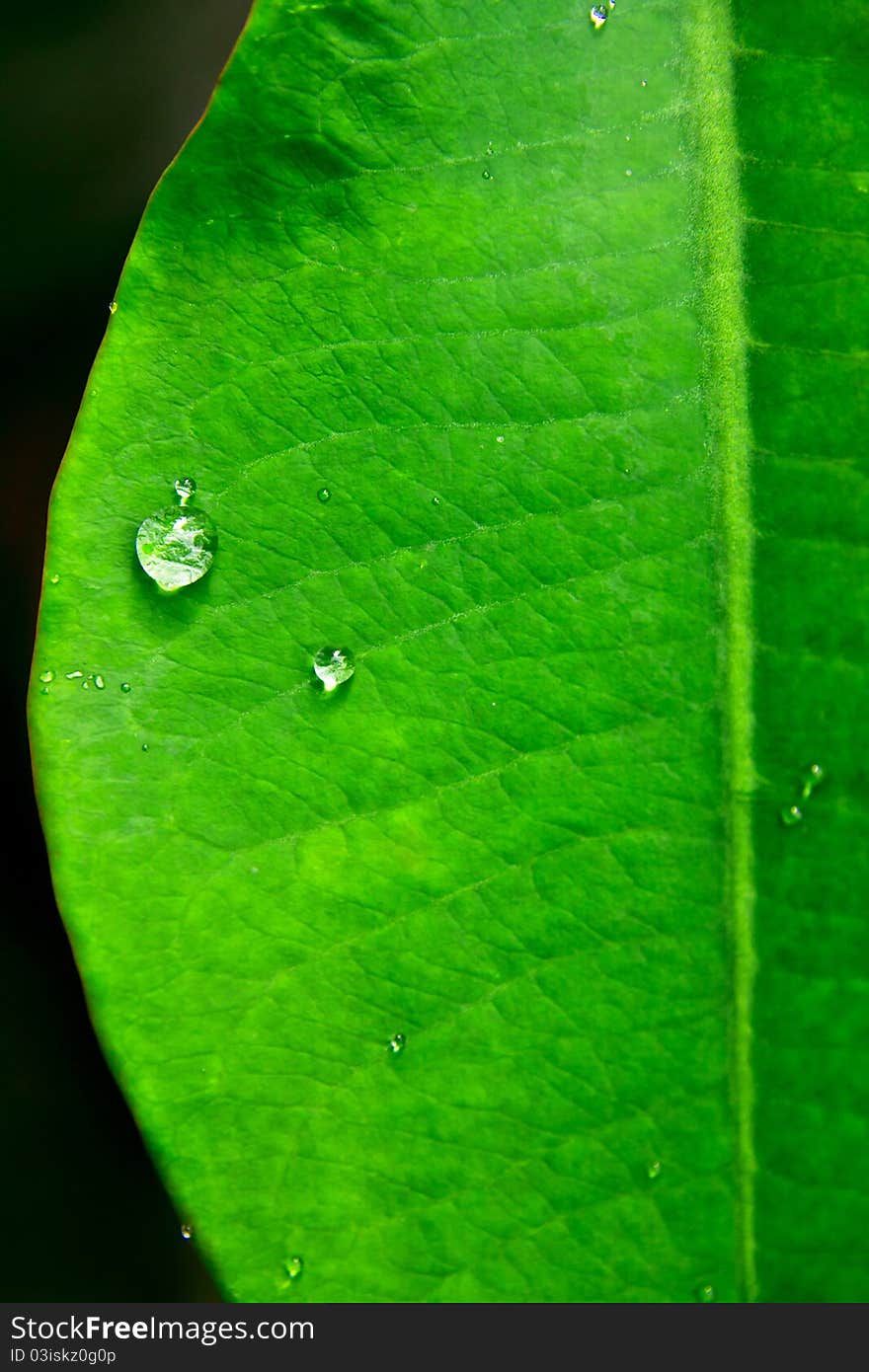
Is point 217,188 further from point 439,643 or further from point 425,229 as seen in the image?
point 439,643

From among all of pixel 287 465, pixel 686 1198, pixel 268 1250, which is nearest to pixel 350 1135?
pixel 268 1250

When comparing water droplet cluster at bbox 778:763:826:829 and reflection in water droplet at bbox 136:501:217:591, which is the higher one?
reflection in water droplet at bbox 136:501:217:591

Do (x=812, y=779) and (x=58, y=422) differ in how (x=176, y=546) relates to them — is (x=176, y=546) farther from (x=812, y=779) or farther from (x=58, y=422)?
(x=58, y=422)

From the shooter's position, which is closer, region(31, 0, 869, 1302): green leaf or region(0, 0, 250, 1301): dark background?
region(31, 0, 869, 1302): green leaf

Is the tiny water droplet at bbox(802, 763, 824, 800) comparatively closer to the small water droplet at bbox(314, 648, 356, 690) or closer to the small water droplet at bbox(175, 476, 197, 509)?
the small water droplet at bbox(314, 648, 356, 690)

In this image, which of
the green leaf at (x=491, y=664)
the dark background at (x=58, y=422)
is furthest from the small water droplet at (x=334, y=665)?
the dark background at (x=58, y=422)

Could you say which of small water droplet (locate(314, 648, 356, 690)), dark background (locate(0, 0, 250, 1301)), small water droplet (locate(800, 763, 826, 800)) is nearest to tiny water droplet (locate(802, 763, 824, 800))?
small water droplet (locate(800, 763, 826, 800))

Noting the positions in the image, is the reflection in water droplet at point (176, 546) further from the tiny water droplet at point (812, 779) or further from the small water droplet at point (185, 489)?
the tiny water droplet at point (812, 779)

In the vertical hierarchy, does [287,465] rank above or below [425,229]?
below
